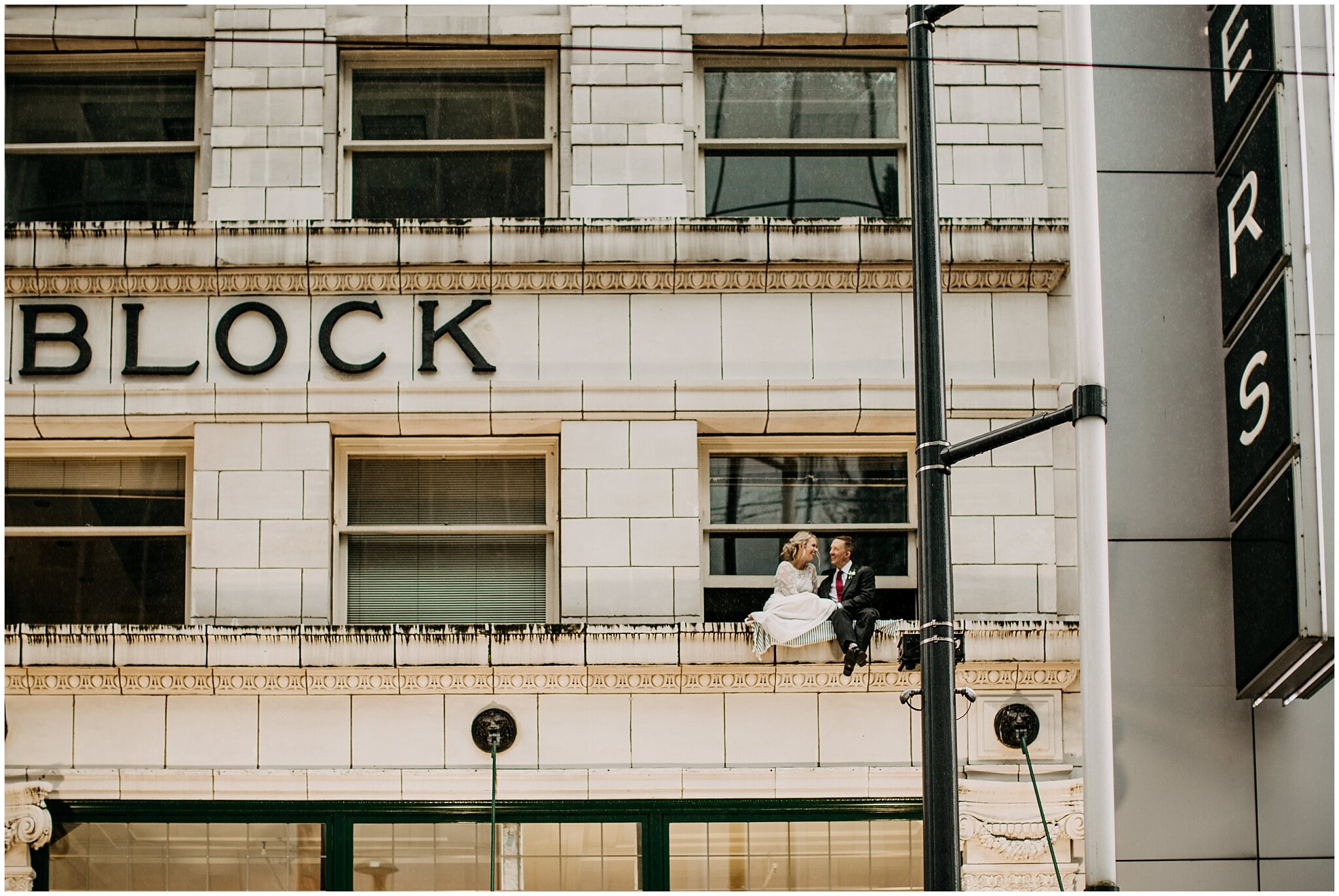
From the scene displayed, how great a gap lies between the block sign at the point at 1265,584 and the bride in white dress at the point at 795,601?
315 centimetres

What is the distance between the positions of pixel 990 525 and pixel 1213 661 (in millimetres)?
2019

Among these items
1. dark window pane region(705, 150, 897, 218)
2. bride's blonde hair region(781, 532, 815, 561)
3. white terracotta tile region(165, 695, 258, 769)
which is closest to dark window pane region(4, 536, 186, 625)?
white terracotta tile region(165, 695, 258, 769)

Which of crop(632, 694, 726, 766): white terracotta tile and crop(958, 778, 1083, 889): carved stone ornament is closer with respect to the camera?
crop(958, 778, 1083, 889): carved stone ornament

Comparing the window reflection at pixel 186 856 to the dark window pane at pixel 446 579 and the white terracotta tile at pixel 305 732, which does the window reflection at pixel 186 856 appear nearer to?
the white terracotta tile at pixel 305 732

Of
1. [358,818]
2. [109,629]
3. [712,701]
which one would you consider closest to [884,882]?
[712,701]

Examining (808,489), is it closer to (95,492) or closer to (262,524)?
(262,524)

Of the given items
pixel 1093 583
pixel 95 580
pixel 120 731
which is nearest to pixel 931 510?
pixel 1093 583

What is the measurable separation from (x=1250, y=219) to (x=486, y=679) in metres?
6.88

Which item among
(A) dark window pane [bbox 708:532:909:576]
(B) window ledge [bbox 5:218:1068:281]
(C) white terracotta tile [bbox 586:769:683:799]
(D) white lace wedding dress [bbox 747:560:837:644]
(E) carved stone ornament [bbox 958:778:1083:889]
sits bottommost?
(E) carved stone ornament [bbox 958:778:1083:889]

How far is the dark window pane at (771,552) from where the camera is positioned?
13.6 meters

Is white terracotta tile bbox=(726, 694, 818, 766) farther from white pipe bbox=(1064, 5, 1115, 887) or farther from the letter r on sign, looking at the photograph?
Result: the letter r on sign

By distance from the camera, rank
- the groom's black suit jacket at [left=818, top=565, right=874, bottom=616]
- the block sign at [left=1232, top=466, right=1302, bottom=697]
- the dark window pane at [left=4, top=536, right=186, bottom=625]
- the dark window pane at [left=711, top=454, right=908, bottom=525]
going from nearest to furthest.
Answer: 1. the block sign at [left=1232, top=466, right=1302, bottom=697]
2. the groom's black suit jacket at [left=818, top=565, right=874, bottom=616]
3. the dark window pane at [left=4, top=536, right=186, bottom=625]
4. the dark window pane at [left=711, top=454, right=908, bottom=525]

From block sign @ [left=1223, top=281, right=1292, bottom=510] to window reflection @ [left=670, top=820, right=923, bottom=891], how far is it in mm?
3782

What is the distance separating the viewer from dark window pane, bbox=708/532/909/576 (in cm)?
1364
